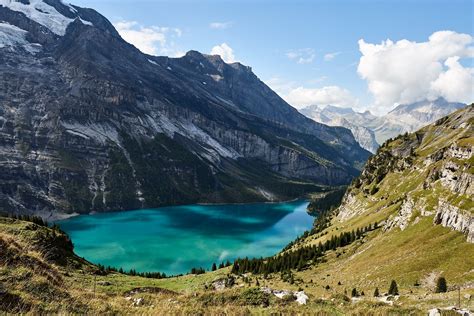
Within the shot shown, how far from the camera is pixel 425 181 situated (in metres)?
107

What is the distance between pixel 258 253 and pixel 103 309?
15214 centimetres

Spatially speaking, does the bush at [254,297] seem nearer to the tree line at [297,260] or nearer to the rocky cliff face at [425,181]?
the rocky cliff face at [425,181]

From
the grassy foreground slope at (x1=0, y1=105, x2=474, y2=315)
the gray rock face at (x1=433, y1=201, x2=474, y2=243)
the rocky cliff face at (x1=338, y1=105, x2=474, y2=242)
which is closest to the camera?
the grassy foreground slope at (x1=0, y1=105, x2=474, y2=315)

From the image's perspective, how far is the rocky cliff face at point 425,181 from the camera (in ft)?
245

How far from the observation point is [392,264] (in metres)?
67.1

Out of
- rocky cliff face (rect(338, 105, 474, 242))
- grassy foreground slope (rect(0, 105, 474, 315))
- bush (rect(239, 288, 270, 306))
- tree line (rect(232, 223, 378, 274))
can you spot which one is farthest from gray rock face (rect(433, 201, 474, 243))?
bush (rect(239, 288, 270, 306))

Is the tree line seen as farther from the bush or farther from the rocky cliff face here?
the bush

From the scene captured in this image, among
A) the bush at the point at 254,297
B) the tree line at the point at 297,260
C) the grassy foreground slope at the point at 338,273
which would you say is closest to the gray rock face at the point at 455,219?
the grassy foreground slope at the point at 338,273

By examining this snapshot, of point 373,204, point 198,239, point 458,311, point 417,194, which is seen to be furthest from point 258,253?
point 458,311

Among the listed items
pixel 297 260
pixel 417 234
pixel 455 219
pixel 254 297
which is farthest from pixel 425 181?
pixel 254 297

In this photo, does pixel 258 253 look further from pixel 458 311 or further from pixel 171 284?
pixel 458 311

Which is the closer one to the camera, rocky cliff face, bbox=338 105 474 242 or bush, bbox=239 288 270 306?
bush, bbox=239 288 270 306

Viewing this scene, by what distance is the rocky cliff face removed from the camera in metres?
74.8

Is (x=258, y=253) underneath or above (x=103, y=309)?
underneath
